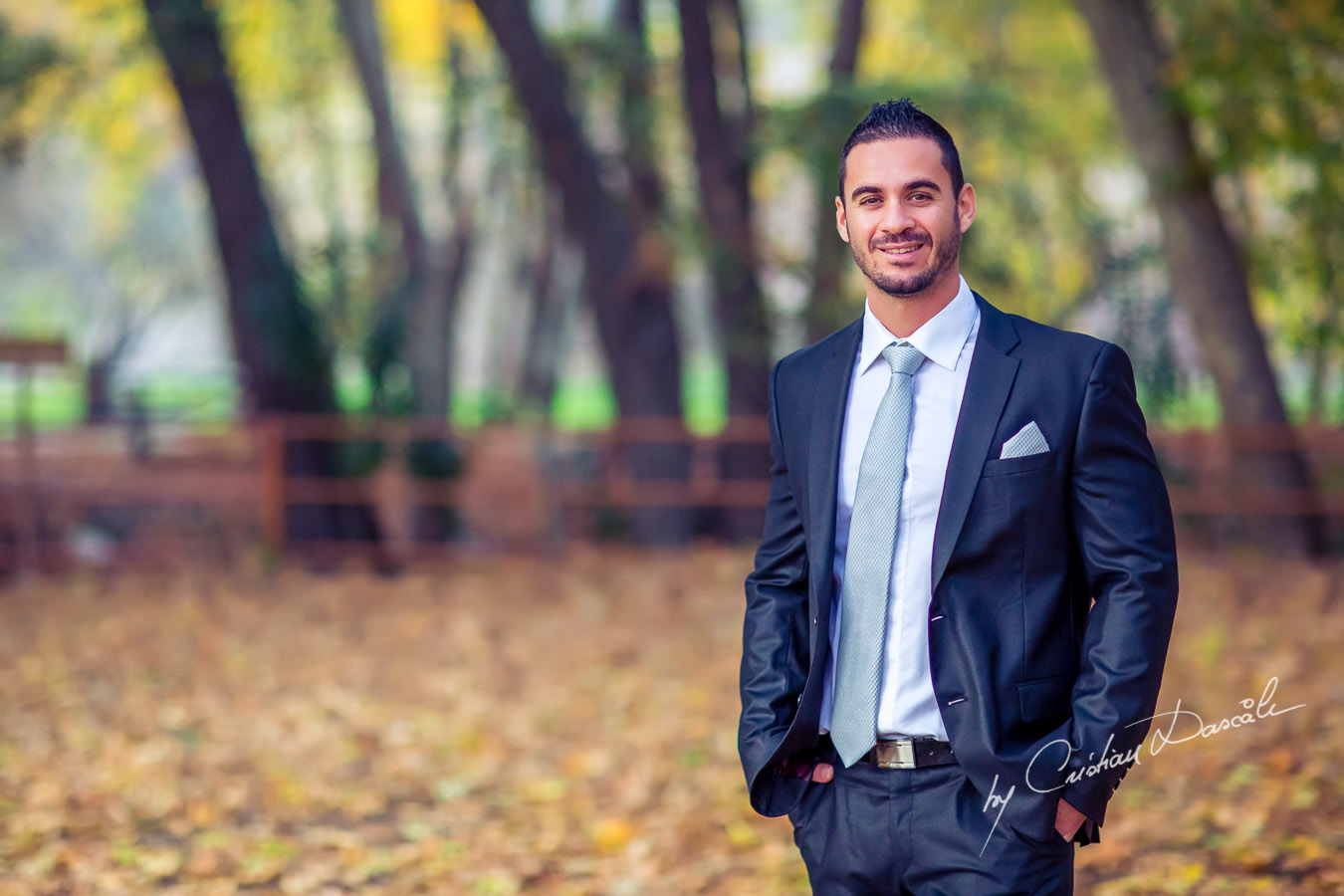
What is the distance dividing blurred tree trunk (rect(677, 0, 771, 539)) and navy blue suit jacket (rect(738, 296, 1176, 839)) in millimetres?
10241

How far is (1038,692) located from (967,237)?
10.9 m

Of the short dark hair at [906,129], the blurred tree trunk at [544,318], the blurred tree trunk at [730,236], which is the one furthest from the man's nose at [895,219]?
the blurred tree trunk at [544,318]

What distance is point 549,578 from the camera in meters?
11.8

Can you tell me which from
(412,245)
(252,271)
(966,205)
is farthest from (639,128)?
(966,205)

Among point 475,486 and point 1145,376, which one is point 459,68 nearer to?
point 475,486

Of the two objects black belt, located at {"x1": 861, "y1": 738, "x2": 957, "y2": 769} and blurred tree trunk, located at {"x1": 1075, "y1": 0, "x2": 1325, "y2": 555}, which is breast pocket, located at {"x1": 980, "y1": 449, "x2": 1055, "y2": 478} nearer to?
black belt, located at {"x1": 861, "y1": 738, "x2": 957, "y2": 769}

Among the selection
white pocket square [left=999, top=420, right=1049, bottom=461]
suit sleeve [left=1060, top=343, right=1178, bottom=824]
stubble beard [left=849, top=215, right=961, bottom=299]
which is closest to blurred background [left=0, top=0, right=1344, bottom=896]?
suit sleeve [left=1060, top=343, right=1178, bottom=824]

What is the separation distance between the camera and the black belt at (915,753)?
8.14 ft

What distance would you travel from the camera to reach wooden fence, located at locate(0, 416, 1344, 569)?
40.2 feet

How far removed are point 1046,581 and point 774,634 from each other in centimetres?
55

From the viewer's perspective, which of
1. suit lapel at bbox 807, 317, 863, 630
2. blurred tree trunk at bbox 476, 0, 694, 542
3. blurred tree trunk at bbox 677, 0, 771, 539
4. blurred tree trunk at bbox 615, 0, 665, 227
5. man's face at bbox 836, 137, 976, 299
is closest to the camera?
man's face at bbox 836, 137, 976, 299

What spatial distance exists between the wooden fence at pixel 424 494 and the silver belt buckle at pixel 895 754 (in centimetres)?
925

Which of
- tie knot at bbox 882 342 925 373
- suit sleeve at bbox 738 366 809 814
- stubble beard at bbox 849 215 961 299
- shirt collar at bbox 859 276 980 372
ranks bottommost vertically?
suit sleeve at bbox 738 366 809 814

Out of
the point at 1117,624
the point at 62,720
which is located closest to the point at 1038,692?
the point at 1117,624
